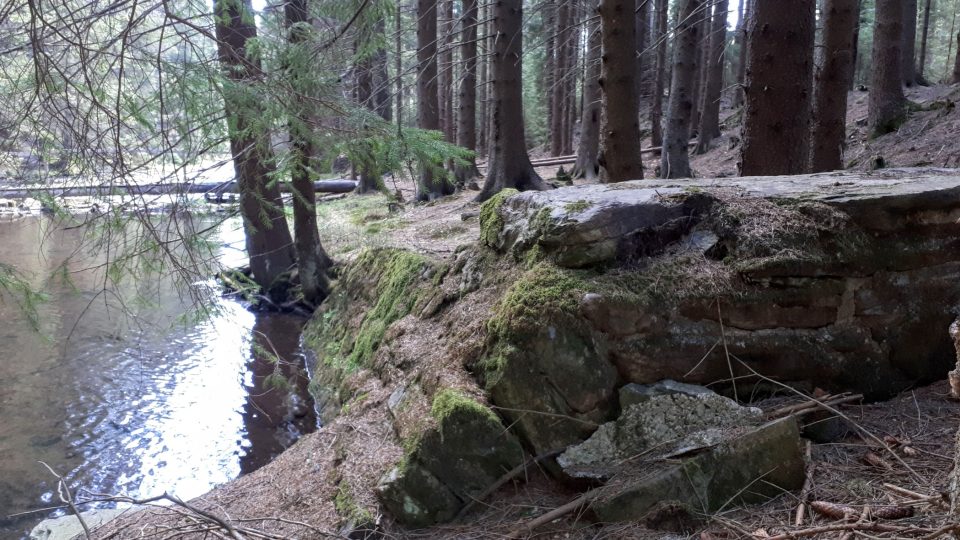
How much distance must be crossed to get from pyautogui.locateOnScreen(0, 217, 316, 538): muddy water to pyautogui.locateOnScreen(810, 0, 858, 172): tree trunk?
257 inches

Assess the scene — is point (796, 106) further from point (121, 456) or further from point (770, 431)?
point (121, 456)

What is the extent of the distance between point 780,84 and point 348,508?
477 centimetres

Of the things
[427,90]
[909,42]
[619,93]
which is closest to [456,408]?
[619,93]

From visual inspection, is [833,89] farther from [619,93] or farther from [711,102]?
[711,102]

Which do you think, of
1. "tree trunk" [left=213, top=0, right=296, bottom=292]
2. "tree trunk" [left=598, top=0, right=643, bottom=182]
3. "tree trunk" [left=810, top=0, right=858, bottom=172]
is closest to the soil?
"tree trunk" [left=810, top=0, right=858, bottom=172]

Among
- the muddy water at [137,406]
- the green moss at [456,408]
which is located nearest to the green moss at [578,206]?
the green moss at [456,408]

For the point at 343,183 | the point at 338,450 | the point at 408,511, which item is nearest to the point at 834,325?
the point at 408,511

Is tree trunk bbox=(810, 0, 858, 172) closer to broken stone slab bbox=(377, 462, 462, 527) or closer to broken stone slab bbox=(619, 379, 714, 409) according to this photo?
broken stone slab bbox=(619, 379, 714, 409)

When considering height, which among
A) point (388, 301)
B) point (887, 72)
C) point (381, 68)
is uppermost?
point (381, 68)

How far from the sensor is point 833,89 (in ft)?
24.6

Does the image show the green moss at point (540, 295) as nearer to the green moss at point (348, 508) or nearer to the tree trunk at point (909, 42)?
the green moss at point (348, 508)

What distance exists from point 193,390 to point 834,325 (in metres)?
7.43

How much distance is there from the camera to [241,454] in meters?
6.63

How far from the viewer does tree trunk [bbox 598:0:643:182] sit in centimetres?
685
